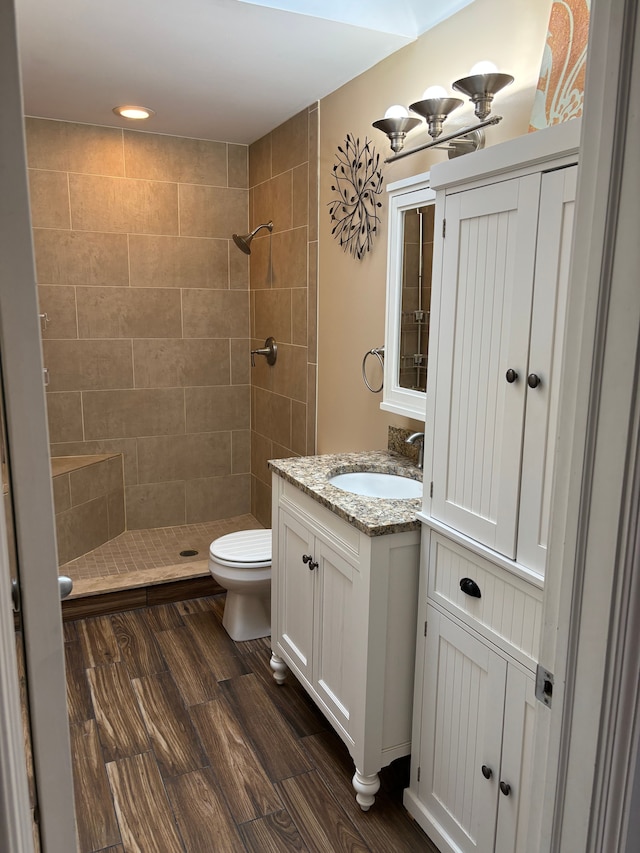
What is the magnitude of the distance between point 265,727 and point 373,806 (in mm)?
511

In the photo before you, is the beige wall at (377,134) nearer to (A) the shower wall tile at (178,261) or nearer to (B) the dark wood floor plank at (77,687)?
(A) the shower wall tile at (178,261)

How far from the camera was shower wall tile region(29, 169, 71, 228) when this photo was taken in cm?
357

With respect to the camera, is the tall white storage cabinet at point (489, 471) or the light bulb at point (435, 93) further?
the light bulb at point (435, 93)

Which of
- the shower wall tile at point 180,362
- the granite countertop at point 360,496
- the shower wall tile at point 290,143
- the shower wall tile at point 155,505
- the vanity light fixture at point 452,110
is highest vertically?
the shower wall tile at point 290,143

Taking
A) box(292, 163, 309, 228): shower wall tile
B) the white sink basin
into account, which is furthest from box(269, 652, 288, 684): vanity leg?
box(292, 163, 309, 228): shower wall tile

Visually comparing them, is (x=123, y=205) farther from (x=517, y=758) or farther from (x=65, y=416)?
(x=517, y=758)

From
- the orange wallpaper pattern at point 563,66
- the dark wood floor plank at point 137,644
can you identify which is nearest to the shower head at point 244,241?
the dark wood floor plank at point 137,644

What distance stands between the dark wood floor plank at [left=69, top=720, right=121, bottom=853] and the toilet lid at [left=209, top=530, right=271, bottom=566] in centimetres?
83

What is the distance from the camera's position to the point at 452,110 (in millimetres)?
2098

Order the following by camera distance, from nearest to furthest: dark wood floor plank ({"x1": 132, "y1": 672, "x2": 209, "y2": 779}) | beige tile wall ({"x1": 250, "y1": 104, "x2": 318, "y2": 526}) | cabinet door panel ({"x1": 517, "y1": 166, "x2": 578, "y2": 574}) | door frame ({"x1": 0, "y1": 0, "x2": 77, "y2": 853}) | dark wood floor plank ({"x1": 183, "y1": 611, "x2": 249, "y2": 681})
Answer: door frame ({"x1": 0, "y1": 0, "x2": 77, "y2": 853}), cabinet door panel ({"x1": 517, "y1": 166, "x2": 578, "y2": 574}), dark wood floor plank ({"x1": 132, "y1": 672, "x2": 209, "y2": 779}), dark wood floor plank ({"x1": 183, "y1": 611, "x2": 249, "y2": 681}), beige tile wall ({"x1": 250, "y1": 104, "x2": 318, "y2": 526})

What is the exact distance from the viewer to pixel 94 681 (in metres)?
2.66

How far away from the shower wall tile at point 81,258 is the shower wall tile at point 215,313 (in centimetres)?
40

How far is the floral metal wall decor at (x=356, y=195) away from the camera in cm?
266

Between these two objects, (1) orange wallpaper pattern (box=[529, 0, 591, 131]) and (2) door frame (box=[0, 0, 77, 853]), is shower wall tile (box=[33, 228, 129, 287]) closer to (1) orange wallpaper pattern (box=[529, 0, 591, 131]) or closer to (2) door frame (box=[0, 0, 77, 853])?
(1) orange wallpaper pattern (box=[529, 0, 591, 131])
